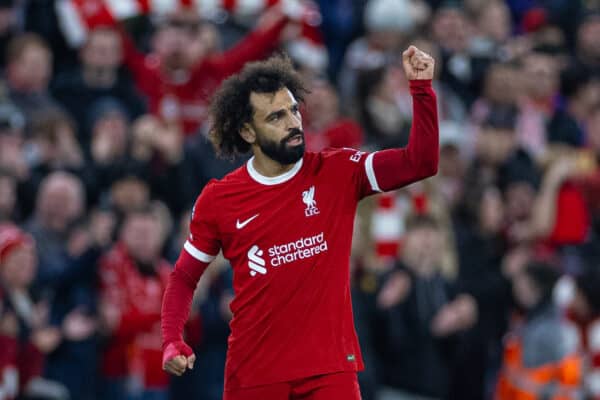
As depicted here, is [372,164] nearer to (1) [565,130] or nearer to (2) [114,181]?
(2) [114,181]

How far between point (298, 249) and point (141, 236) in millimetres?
3501

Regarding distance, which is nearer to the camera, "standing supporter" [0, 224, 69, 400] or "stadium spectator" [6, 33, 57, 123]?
"standing supporter" [0, 224, 69, 400]

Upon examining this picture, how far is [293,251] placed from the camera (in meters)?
6.88

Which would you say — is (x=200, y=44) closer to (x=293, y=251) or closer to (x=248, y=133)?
(x=248, y=133)

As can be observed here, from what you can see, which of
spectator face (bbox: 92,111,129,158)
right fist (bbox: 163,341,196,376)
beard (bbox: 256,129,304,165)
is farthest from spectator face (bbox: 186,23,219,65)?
right fist (bbox: 163,341,196,376)

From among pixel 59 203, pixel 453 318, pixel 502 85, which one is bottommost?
pixel 453 318

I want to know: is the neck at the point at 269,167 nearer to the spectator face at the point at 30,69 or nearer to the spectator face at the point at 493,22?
the spectator face at the point at 30,69

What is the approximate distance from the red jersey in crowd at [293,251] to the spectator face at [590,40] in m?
8.64

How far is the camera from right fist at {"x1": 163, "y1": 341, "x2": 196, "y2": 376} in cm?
670

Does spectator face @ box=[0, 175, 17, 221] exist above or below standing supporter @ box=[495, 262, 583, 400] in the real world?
above

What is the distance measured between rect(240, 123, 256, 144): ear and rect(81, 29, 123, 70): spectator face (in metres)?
4.95

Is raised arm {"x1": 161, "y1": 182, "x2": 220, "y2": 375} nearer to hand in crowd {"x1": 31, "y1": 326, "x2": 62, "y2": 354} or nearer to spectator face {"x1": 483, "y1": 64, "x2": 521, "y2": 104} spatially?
hand in crowd {"x1": 31, "y1": 326, "x2": 62, "y2": 354}

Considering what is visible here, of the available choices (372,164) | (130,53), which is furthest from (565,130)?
(372,164)

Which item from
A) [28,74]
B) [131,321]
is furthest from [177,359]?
[28,74]
